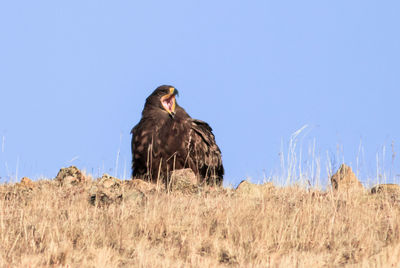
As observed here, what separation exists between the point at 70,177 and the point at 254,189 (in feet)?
12.6

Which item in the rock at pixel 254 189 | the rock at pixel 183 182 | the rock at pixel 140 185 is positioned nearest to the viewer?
the rock at pixel 254 189

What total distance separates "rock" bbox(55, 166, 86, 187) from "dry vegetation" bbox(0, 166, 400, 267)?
2.29 m

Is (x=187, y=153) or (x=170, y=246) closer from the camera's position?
(x=170, y=246)

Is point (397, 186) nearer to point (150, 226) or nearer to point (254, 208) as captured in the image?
point (254, 208)

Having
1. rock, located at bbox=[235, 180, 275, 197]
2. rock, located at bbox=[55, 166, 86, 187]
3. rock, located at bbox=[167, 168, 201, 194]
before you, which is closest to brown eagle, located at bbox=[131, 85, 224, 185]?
rock, located at bbox=[167, 168, 201, 194]

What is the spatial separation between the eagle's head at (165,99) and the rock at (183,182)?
141 cm

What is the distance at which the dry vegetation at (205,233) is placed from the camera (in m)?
6.36

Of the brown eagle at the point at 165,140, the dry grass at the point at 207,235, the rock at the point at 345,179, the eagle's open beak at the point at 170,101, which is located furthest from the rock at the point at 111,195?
the rock at the point at 345,179

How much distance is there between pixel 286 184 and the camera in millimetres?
9562

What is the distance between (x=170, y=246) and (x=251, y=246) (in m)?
0.95

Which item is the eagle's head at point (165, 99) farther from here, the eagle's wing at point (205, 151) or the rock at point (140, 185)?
the rock at point (140, 185)

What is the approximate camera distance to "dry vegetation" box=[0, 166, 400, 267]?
6.36 metres

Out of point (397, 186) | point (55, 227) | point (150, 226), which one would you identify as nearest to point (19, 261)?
point (55, 227)

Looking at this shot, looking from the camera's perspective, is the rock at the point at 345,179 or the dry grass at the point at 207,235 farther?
the rock at the point at 345,179
